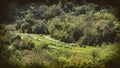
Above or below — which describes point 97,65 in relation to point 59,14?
below

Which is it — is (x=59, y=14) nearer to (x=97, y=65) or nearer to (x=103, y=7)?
(x=103, y=7)

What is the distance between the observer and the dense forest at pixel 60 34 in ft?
11.2

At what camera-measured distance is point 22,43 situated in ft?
11.4

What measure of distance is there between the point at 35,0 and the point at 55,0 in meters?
0.26

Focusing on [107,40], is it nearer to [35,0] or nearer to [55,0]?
[55,0]

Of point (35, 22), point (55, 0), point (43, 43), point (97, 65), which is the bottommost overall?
point (97, 65)

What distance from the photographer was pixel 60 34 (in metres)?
3.46

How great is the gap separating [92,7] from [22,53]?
Answer: 1.07 meters

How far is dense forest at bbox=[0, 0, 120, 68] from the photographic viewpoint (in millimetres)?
3404

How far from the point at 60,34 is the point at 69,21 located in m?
0.21

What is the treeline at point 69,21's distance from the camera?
3422 millimetres

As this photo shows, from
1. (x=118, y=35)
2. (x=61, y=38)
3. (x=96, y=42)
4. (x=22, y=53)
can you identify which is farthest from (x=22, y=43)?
(x=118, y=35)

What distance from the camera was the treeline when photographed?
342 centimetres

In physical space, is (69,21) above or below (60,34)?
above
